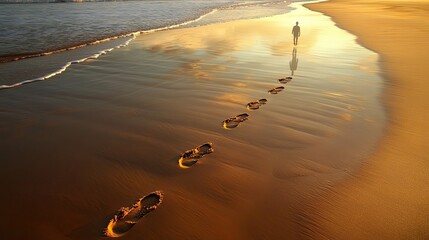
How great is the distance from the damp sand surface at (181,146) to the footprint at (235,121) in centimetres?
12

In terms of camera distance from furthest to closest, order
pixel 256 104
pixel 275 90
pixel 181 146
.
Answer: pixel 275 90 < pixel 256 104 < pixel 181 146

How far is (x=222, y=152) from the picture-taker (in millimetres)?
3324

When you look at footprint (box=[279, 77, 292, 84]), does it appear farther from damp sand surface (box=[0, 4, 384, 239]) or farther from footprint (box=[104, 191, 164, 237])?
footprint (box=[104, 191, 164, 237])

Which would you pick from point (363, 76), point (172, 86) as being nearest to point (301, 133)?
point (172, 86)

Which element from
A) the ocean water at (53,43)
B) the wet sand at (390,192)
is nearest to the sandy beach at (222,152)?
the wet sand at (390,192)

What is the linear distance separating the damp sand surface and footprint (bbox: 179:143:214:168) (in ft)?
0.34

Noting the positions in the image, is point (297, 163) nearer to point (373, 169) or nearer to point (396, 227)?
point (373, 169)

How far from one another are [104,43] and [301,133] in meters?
9.26

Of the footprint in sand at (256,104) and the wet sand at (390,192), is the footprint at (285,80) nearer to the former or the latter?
the footprint in sand at (256,104)

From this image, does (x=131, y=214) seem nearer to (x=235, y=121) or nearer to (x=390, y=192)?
(x=235, y=121)

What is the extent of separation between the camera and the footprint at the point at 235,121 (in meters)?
3.98

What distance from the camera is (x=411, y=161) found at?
3.09 metres

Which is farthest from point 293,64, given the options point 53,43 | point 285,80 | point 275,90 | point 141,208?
point 53,43

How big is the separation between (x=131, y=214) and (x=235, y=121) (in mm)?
2116
